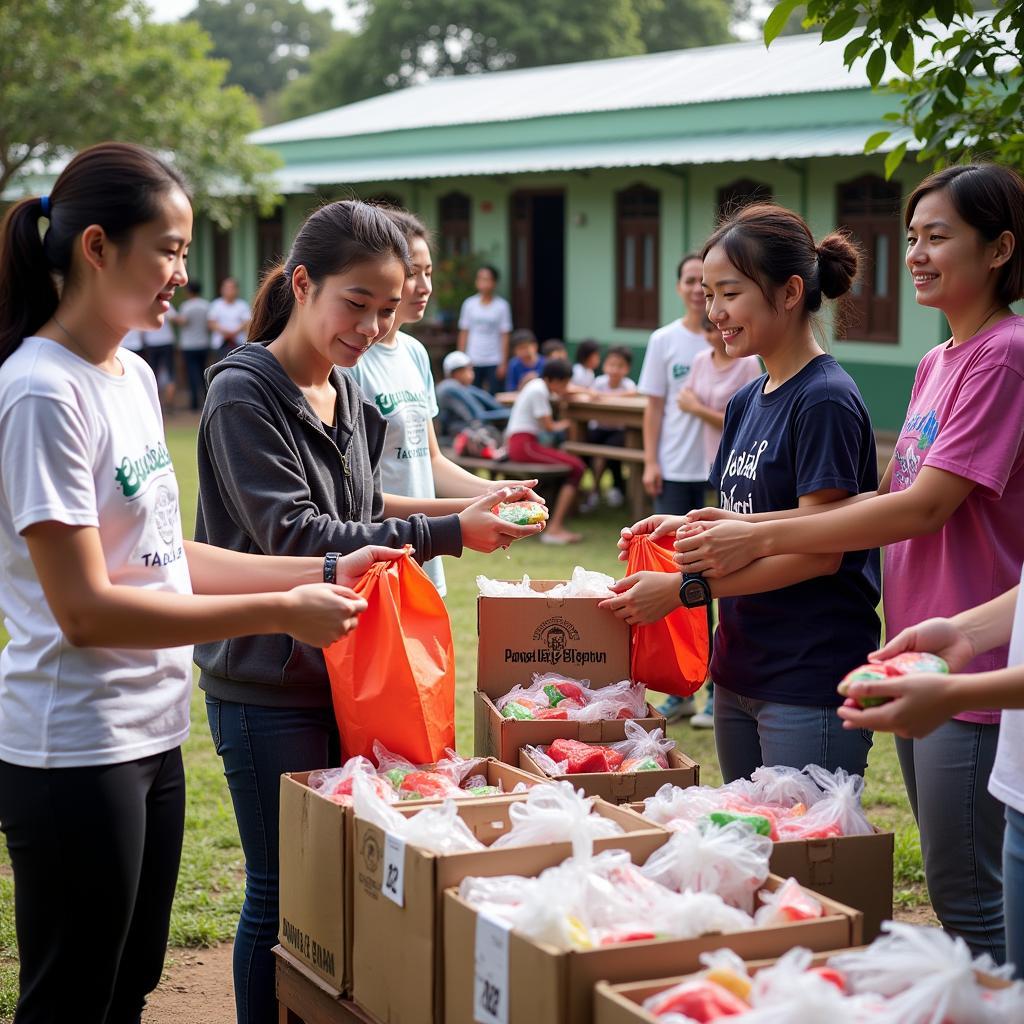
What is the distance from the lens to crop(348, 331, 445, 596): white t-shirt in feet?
13.1

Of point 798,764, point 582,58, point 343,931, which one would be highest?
point 582,58

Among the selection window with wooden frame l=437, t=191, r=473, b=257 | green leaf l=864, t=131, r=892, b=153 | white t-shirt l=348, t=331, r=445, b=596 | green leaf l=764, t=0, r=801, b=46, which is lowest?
white t-shirt l=348, t=331, r=445, b=596

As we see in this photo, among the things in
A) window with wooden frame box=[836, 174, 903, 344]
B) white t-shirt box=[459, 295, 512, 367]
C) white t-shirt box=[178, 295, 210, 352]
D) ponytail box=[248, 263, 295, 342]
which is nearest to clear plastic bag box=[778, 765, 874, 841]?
ponytail box=[248, 263, 295, 342]

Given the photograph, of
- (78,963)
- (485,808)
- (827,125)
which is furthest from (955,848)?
(827,125)

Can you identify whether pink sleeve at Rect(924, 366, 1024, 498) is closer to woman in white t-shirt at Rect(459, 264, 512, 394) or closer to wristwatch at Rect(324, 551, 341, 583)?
wristwatch at Rect(324, 551, 341, 583)

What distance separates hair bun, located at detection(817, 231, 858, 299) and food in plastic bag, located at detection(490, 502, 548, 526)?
2.68ft

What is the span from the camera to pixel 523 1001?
1932mm

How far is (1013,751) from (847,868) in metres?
0.45

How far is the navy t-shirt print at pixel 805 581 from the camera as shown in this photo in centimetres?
282

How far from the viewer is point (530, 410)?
10.8 metres

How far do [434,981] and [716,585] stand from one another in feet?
3.66

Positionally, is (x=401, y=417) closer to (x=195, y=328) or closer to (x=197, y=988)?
(x=197, y=988)

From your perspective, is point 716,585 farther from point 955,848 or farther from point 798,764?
point 955,848

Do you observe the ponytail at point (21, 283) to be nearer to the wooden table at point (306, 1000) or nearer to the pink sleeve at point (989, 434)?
the wooden table at point (306, 1000)
